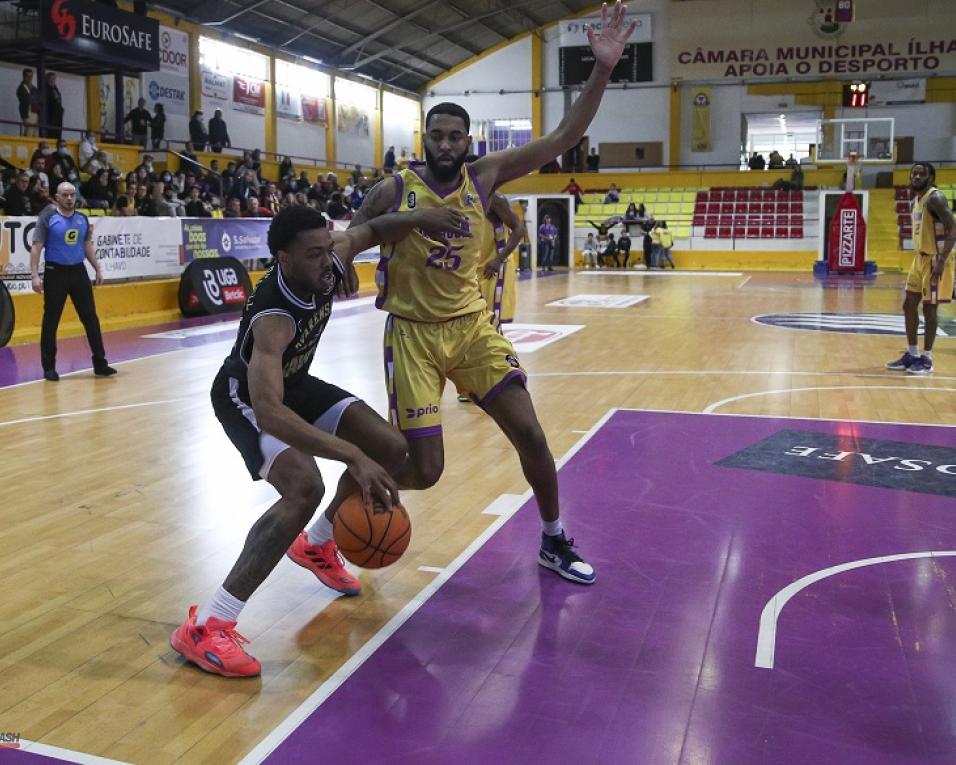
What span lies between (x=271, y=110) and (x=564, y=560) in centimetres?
2938

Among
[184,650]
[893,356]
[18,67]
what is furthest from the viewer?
[18,67]

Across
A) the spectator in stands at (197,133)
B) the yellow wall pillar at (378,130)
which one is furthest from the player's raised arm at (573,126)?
the yellow wall pillar at (378,130)

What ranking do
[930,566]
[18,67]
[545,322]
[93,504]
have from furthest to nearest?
1. [18,67]
2. [545,322]
3. [93,504]
4. [930,566]

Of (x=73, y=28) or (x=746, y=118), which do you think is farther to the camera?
(x=746, y=118)

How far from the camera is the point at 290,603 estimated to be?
12.7ft

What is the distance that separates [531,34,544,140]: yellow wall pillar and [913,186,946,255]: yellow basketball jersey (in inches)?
1185

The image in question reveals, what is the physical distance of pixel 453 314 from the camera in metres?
4.06

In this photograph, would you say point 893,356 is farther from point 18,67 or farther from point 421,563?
point 18,67

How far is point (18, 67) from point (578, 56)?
781 inches

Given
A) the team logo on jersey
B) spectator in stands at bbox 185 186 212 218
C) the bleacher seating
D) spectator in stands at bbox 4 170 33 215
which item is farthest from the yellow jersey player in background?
the bleacher seating

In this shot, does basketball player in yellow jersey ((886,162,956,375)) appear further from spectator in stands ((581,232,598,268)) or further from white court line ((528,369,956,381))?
spectator in stands ((581,232,598,268))

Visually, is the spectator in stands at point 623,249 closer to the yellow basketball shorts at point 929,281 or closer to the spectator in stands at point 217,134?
the spectator in stands at point 217,134

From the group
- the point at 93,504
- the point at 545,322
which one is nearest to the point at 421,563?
the point at 93,504

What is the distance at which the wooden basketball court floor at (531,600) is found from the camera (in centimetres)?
282
